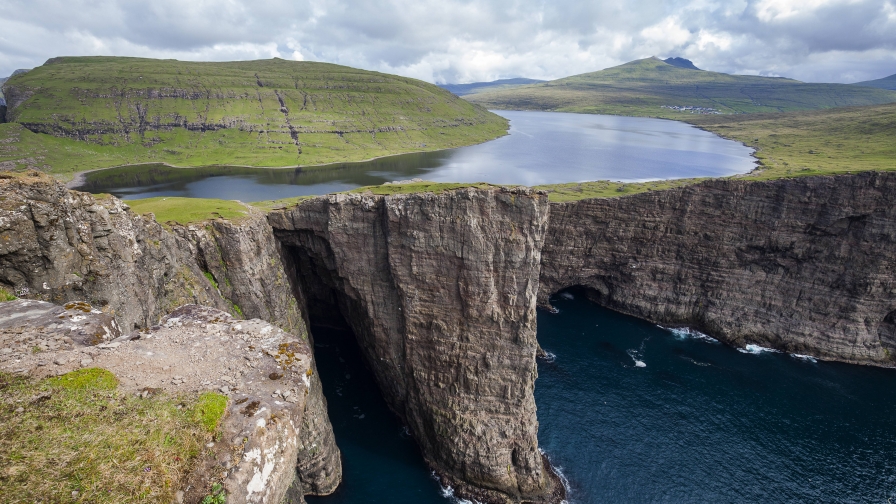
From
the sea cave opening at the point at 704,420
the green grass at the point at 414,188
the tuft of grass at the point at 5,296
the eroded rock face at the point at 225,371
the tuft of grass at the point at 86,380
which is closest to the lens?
the eroded rock face at the point at 225,371

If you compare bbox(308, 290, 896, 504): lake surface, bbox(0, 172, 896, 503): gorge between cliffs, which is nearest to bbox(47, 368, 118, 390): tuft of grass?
bbox(0, 172, 896, 503): gorge between cliffs

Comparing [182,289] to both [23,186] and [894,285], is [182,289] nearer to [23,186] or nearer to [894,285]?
[23,186]

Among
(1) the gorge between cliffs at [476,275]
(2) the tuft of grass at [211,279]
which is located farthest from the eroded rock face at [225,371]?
(2) the tuft of grass at [211,279]

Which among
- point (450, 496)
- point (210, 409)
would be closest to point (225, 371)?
point (210, 409)

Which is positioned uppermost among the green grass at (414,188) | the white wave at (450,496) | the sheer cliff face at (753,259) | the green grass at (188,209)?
the green grass at (414,188)

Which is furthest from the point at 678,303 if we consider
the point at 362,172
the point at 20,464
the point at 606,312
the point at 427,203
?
the point at 362,172

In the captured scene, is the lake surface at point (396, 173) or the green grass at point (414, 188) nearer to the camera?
the green grass at point (414, 188)

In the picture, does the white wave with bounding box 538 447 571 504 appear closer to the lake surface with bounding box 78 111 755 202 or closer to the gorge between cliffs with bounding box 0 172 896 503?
the gorge between cliffs with bounding box 0 172 896 503

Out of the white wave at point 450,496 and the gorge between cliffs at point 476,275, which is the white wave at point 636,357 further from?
the white wave at point 450,496
